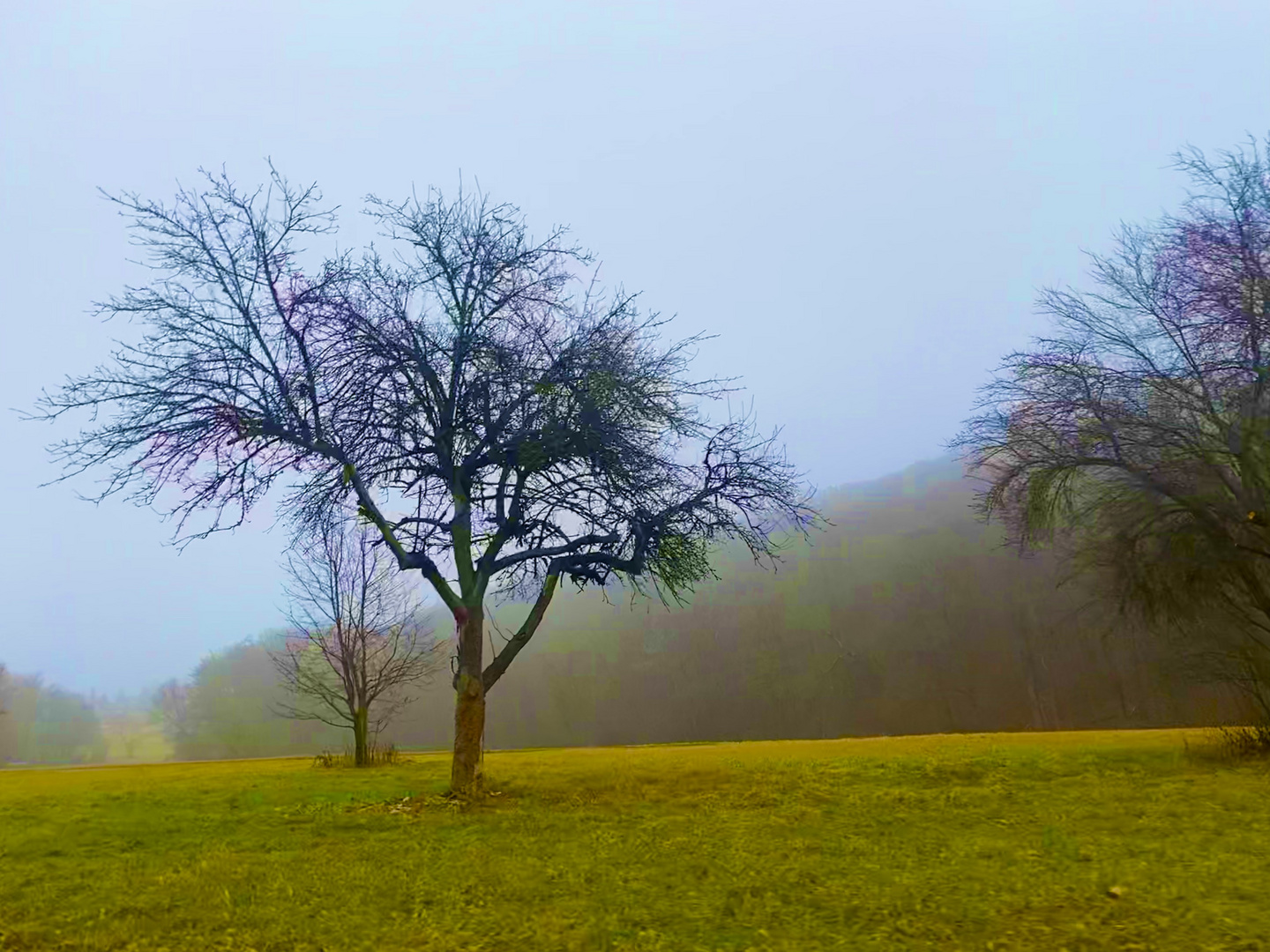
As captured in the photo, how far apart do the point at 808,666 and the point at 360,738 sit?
92.3 ft

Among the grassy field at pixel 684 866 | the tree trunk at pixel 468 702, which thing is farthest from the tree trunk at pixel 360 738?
the tree trunk at pixel 468 702

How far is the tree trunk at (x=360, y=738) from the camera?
21.1m

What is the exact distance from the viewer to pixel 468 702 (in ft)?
Answer: 36.8

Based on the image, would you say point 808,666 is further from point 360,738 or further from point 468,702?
point 468,702

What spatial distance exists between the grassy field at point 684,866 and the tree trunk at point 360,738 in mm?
8577

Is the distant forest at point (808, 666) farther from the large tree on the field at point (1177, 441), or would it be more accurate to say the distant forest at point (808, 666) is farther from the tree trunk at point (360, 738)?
the large tree on the field at point (1177, 441)

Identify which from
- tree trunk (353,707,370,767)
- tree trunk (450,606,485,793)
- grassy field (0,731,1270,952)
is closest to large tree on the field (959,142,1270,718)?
grassy field (0,731,1270,952)

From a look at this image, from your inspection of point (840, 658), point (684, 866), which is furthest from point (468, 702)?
point (840, 658)

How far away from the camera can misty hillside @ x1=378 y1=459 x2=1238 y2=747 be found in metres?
36.9

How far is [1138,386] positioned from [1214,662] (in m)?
5.55

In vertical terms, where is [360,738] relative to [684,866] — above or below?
above

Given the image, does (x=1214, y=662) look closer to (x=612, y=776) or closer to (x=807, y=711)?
(x=612, y=776)

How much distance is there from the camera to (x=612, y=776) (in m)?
14.4

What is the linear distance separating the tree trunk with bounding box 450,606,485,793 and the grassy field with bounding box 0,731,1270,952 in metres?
0.67
